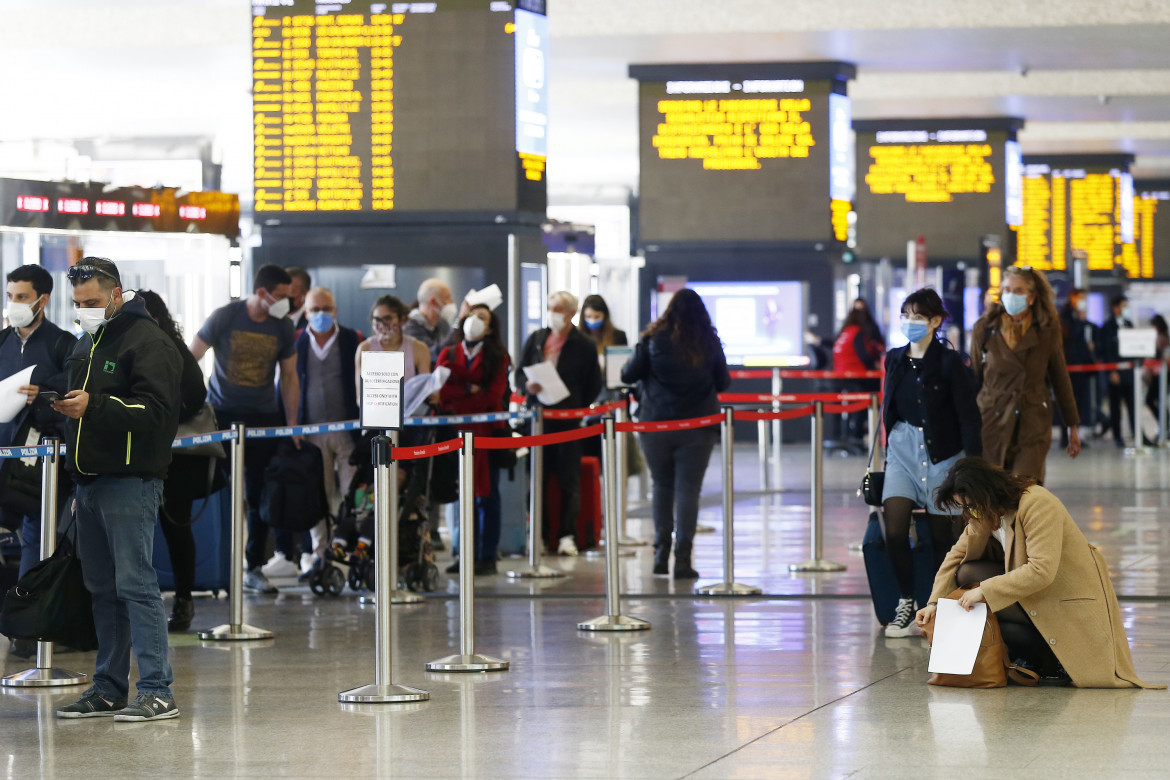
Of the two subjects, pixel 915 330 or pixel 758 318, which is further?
pixel 758 318

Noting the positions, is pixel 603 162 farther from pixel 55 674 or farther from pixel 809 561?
pixel 55 674

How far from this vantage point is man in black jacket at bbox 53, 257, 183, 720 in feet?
20.1

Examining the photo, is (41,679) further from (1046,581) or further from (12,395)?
(1046,581)

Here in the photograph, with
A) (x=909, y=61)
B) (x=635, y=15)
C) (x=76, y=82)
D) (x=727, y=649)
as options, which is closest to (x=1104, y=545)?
(x=727, y=649)

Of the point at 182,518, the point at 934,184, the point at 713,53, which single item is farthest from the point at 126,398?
the point at 934,184

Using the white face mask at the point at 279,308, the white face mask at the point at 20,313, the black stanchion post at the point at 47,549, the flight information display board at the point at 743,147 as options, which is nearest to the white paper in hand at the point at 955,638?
the black stanchion post at the point at 47,549

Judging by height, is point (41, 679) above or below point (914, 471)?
below

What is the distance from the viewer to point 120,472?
20.2 ft

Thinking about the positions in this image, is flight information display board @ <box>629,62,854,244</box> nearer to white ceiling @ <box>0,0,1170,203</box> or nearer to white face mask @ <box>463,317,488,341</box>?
white ceiling @ <box>0,0,1170,203</box>

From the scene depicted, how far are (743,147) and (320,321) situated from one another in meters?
10.5

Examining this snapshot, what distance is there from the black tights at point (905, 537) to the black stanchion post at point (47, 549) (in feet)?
11.6

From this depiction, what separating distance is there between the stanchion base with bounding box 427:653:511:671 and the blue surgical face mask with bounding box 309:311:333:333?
128 inches

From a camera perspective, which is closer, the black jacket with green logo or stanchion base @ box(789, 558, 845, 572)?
the black jacket with green logo

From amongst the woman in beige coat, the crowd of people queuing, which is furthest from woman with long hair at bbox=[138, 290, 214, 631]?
the woman in beige coat
